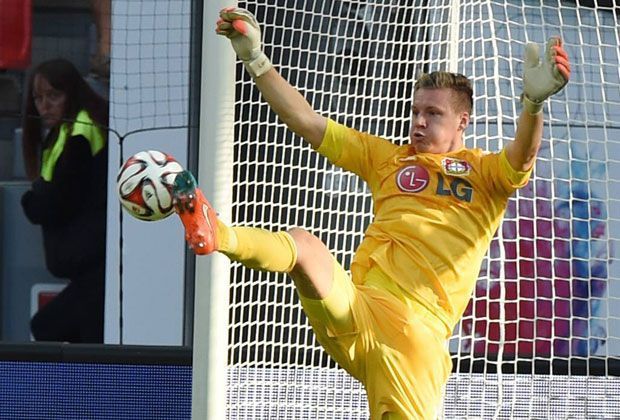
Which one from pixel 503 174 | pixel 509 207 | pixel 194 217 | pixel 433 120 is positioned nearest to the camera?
pixel 194 217

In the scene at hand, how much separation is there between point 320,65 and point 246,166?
0.55m

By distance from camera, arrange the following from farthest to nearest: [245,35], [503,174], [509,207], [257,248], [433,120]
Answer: [509,207] → [433,120] → [503,174] → [245,35] → [257,248]

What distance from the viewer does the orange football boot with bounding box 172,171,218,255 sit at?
3982 mm

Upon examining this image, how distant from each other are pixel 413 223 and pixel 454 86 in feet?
1.70

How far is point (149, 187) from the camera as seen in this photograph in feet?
13.4

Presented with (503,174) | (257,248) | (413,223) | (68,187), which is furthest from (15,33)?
(257,248)

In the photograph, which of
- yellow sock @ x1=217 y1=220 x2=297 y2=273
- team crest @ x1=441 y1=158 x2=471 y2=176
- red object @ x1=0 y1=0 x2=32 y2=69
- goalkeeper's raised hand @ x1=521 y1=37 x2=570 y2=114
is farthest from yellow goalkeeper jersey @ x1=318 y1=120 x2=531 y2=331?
red object @ x1=0 y1=0 x2=32 y2=69

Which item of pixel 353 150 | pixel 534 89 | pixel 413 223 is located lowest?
pixel 413 223

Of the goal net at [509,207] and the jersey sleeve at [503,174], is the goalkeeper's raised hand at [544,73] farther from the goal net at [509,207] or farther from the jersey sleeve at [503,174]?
the goal net at [509,207]

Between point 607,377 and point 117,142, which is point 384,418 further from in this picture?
point 117,142

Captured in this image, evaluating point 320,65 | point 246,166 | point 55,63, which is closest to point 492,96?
point 320,65

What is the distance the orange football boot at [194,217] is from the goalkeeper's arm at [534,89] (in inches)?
47.0

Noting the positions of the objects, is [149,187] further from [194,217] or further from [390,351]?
[390,351]

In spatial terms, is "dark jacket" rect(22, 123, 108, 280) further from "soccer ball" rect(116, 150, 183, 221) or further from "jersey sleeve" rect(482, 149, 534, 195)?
"soccer ball" rect(116, 150, 183, 221)
